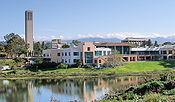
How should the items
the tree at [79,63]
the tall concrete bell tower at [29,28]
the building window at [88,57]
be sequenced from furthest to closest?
1. the tall concrete bell tower at [29,28]
2. the building window at [88,57]
3. the tree at [79,63]

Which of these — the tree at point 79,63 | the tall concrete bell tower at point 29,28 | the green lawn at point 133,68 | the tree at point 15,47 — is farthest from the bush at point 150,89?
the tall concrete bell tower at point 29,28

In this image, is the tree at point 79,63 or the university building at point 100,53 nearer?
the tree at point 79,63

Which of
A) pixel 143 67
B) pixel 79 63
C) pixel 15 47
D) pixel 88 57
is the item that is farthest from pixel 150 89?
pixel 15 47

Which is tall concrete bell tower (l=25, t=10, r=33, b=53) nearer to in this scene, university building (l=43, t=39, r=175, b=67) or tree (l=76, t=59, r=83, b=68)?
university building (l=43, t=39, r=175, b=67)

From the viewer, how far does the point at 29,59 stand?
282ft

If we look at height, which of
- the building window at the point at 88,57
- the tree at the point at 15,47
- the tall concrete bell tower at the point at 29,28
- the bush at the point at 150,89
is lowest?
the bush at the point at 150,89

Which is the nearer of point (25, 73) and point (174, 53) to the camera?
point (25, 73)

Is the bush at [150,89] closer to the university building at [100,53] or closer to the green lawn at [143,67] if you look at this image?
the green lawn at [143,67]

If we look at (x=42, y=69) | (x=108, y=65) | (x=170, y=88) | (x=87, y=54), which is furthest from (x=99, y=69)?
Result: (x=170, y=88)

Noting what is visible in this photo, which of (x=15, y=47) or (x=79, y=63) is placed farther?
(x=15, y=47)

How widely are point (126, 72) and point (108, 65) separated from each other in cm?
728

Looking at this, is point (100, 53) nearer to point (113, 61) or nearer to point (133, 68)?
point (113, 61)

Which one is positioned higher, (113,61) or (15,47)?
(15,47)

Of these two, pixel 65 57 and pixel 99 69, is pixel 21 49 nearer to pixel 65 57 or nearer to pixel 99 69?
pixel 65 57
